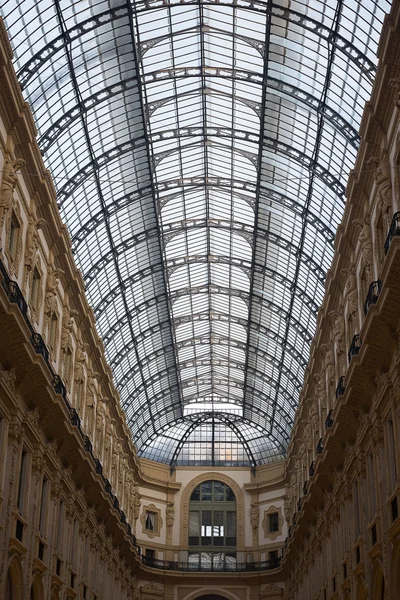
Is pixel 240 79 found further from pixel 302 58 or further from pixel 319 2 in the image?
pixel 319 2

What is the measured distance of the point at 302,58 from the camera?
3472cm

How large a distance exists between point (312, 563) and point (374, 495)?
21126 mm

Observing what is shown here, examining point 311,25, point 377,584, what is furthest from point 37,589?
point 311,25

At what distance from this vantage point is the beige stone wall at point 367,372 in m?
24.9

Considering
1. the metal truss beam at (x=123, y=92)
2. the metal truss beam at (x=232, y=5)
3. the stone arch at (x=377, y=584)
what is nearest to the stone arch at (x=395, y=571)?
the stone arch at (x=377, y=584)

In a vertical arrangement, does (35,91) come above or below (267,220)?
below

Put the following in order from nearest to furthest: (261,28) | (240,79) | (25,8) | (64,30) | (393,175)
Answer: (393,175), (25,8), (64,30), (261,28), (240,79)

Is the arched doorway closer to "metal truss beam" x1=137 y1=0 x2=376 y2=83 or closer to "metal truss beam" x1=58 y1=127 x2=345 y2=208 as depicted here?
"metal truss beam" x1=58 y1=127 x2=345 y2=208

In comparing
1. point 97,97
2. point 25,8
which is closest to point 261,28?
point 97,97

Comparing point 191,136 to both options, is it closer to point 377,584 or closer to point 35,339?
point 35,339

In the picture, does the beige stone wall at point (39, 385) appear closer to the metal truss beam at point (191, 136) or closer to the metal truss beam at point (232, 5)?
the metal truss beam at point (232, 5)

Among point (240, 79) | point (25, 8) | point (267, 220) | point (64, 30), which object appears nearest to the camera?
point (25, 8)

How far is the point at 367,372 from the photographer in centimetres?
2867

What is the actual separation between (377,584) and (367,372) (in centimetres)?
739
